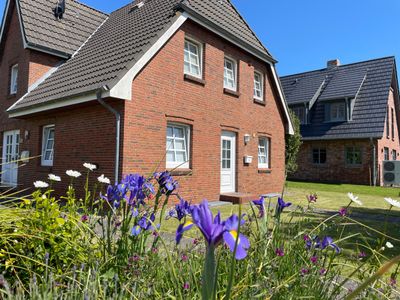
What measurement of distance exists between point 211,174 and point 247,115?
3369 millimetres

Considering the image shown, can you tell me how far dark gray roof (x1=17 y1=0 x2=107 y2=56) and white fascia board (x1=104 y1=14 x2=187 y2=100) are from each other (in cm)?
555


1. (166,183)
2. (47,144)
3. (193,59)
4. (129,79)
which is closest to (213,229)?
(166,183)

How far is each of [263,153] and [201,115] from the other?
15.7 ft

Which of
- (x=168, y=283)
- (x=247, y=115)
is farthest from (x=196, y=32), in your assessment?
(x=168, y=283)

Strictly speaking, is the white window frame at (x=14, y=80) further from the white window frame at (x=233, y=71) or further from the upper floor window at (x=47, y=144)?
the white window frame at (x=233, y=71)

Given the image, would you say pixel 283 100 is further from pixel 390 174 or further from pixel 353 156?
pixel 353 156

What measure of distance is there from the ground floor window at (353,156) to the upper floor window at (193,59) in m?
15.7

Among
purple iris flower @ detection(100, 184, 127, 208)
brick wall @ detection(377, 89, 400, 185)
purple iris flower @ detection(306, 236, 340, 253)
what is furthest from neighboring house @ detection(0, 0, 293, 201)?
brick wall @ detection(377, 89, 400, 185)

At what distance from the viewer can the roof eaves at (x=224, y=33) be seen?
33.2 feet

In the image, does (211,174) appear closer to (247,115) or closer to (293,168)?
(247,115)

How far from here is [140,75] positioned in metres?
8.90

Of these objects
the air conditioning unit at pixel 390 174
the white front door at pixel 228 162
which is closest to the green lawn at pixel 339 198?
the air conditioning unit at pixel 390 174

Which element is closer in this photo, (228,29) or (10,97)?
(228,29)

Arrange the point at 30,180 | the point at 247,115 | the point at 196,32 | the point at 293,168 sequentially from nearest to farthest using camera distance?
the point at 196,32 < the point at 30,180 < the point at 247,115 < the point at 293,168
